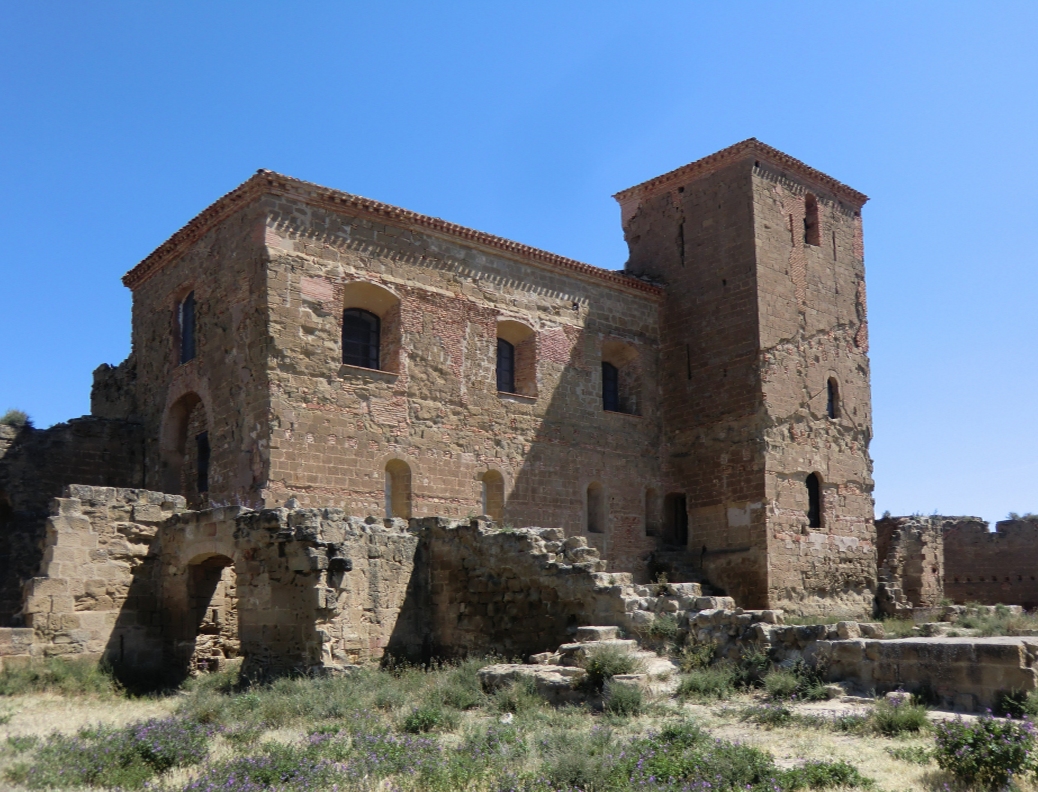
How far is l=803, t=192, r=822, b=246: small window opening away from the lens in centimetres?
2492

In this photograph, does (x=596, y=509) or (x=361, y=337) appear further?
(x=596, y=509)

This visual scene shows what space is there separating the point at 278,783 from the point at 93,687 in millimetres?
6622

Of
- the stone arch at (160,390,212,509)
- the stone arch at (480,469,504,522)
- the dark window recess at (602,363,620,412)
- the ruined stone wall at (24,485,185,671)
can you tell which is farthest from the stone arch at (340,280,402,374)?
the dark window recess at (602,363,620,412)

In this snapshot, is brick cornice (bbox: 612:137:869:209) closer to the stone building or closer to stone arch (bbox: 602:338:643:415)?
the stone building

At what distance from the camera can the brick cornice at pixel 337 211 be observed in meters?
18.6

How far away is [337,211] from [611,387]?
836cm

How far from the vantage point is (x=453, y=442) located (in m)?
20.2

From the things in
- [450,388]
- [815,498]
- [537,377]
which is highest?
[537,377]

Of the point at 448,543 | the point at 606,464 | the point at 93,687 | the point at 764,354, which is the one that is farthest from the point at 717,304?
the point at 93,687

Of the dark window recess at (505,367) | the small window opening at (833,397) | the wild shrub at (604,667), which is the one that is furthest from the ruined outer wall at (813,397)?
the wild shrub at (604,667)

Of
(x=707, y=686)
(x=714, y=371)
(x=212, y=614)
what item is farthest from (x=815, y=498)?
(x=212, y=614)

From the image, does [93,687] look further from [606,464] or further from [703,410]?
[703,410]

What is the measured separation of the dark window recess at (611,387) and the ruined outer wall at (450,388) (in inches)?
24.3

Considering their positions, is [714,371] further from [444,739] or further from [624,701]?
[444,739]
